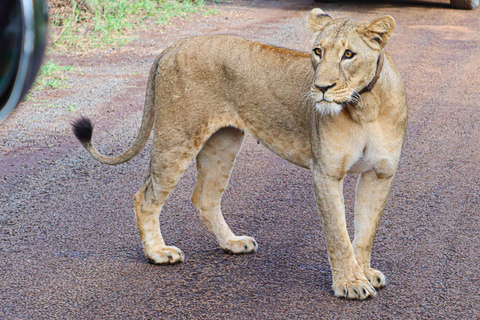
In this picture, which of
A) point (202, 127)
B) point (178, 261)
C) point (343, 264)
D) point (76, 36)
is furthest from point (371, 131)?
point (76, 36)

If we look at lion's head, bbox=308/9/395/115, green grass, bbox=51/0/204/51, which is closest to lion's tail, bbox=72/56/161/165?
lion's head, bbox=308/9/395/115

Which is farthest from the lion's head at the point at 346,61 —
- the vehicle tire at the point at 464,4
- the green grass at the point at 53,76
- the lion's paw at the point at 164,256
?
the vehicle tire at the point at 464,4

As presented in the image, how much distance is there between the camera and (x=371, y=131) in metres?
3.19

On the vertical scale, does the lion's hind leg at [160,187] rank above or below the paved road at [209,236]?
above

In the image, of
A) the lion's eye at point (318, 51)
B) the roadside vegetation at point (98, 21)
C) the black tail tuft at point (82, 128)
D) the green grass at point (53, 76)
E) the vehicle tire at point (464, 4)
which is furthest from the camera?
the vehicle tire at point (464, 4)

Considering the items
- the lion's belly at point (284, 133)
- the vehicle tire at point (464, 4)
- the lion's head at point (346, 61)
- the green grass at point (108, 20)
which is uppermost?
the lion's head at point (346, 61)

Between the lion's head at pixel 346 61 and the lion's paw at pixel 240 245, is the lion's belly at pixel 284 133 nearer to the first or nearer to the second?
the lion's head at pixel 346 61

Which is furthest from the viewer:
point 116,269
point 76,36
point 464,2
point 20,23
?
point 464,2

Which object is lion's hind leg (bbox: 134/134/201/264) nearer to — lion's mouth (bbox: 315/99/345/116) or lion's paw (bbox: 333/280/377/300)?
lion's mouth (bbox: 315/99/345/116)

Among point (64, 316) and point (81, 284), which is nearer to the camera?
point (64, 316)

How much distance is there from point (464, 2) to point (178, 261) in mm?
10068

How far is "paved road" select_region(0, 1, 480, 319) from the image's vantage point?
3.21 metres

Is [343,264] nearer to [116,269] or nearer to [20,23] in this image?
[116,269]

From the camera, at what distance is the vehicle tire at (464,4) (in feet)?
39.4
